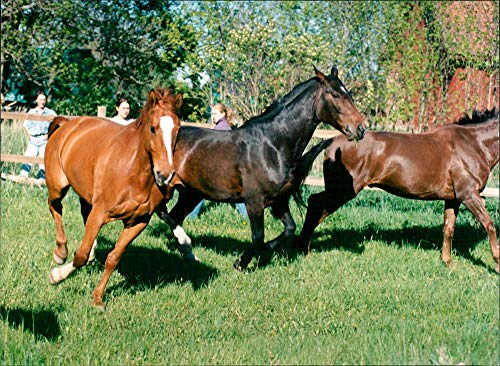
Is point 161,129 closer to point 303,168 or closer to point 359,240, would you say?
point 303,168

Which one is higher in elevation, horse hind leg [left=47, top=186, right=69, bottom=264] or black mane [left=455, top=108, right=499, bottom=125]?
black mane [left=455, top=108, right=499, bottom=125]

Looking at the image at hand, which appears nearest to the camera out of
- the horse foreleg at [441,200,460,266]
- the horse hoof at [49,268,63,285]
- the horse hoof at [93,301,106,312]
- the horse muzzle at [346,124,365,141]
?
the horse hoof at [93,301,106,312]

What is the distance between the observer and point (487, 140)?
7973mm

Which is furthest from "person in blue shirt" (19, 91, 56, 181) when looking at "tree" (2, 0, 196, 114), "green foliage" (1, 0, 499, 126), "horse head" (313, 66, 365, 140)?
"horse head" (313, 66, 365, 140)

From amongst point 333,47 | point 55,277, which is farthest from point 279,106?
point 333,47

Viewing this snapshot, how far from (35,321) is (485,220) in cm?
542

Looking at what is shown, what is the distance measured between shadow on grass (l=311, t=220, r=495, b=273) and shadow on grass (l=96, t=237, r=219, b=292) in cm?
218

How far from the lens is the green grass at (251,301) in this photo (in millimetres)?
4148

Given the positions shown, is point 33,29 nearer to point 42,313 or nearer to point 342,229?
point 342,229

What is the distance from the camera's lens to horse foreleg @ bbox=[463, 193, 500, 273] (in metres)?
7.35

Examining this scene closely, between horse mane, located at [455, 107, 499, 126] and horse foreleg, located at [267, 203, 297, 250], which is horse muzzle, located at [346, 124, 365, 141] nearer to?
horse foreleg, located at [267, 203, 297, 250]

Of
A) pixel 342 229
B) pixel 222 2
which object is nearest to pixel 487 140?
pixel 342 229

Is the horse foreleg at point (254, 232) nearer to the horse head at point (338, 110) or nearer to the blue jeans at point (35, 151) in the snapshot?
the horse head at point (338, 110)

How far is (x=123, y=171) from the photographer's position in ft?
18.1
